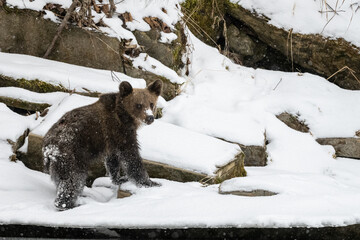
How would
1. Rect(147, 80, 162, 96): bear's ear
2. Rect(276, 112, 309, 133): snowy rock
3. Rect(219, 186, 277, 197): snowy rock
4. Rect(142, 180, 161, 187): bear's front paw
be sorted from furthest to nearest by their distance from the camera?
1. Rect(276, 112, 309, 133): snowy rock
2. Rect(147, 80, 162, 96): bear's ear
3. Rect(142, 180, 161, 187): bear's front paw
4. Rect(219, 186, 277, 197): snowy rock

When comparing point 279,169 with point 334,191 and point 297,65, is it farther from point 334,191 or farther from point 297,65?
point 297,65

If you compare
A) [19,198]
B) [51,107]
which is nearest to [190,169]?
[19,198]

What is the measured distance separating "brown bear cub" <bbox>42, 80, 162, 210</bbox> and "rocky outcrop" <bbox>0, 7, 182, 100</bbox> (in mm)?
2568

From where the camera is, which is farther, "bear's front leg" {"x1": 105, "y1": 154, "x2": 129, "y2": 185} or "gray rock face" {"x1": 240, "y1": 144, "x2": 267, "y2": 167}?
"gray rock face" {"x1": 240, "y1": 144, "x2": 267, "y2": 167}

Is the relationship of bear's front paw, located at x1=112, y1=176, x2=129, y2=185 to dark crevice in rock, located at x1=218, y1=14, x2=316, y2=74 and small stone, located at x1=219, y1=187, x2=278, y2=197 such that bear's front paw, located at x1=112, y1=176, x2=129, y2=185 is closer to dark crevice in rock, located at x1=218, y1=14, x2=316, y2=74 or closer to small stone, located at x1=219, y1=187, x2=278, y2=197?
small stone, located at x1=219, y1=187, x2=278, y2=197

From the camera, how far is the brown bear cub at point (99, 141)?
441 centimetres

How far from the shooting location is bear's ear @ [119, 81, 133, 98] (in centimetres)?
507

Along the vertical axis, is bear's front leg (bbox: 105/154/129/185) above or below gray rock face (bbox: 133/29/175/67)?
below

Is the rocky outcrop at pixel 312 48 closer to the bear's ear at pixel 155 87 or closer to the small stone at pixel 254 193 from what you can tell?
the bear's ear at pixel 155 87

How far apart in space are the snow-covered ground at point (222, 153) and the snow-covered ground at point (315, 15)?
1012mm

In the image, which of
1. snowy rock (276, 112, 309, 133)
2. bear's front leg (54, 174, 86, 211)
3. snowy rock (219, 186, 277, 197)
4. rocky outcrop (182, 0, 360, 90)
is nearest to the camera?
bear's front leg (54, 174, 86, 211)

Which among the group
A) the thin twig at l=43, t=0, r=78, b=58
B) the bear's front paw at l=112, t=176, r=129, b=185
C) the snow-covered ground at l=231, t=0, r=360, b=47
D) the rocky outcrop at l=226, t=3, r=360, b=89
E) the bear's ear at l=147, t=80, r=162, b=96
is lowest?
the bear's front paw at l=112, t=176, r=129, b=185

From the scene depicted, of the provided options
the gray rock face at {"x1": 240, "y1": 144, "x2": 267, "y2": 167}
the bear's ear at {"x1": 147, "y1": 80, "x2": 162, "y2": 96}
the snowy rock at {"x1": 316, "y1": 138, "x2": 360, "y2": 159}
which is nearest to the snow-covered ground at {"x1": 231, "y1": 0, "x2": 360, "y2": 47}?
the snowy rock at {"x1": 316, "y1": 138, "x2": 360, "y2": 159}

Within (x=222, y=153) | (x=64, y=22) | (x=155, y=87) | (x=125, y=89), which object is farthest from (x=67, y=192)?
(x=64, y=22)
